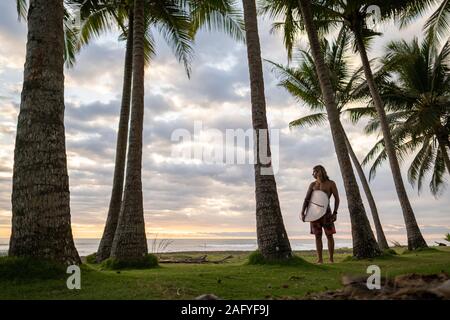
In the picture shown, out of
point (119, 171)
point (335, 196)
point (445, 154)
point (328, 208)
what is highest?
point (445, 154)

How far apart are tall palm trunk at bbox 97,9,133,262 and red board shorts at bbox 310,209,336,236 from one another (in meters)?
5.93

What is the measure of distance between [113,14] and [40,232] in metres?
11.9

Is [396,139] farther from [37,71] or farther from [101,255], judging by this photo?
[37,71]

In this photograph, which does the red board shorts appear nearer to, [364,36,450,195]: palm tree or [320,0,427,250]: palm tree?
[320,0,427,250]: palm tree

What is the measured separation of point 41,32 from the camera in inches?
255

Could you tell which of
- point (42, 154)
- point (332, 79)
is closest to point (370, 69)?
point (332, 79)

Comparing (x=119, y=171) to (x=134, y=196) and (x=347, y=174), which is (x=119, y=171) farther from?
(x=347, y=174)

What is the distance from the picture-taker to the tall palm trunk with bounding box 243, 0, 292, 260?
340 inches

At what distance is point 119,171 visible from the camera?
12500 mm

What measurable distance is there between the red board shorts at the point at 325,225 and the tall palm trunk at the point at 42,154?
5.74 metres

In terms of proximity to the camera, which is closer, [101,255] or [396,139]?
[101,255]

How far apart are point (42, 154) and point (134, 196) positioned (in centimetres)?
361

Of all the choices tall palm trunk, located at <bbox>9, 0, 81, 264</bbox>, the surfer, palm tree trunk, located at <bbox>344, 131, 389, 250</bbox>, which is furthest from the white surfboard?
palm tree trunk, located at <bbox>344, 131, 389, 250</bbox>
